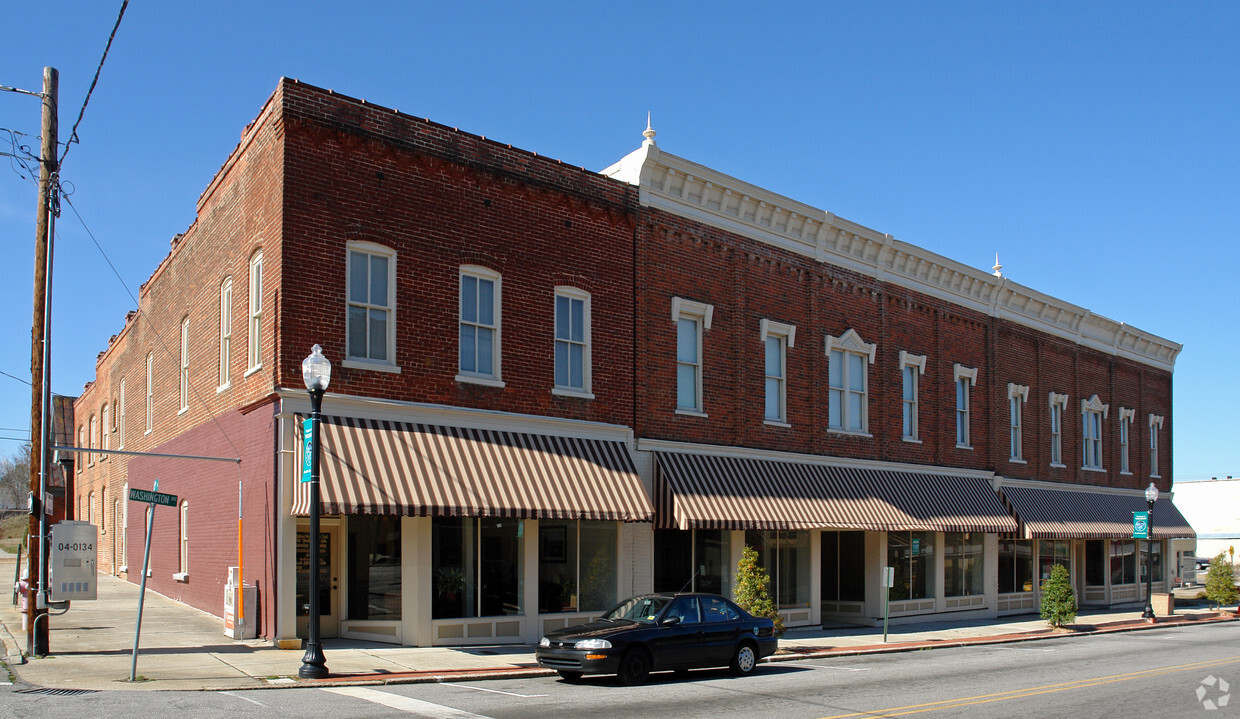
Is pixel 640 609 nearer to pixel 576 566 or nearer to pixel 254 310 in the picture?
pixel 576 566

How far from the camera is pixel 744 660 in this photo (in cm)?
1678

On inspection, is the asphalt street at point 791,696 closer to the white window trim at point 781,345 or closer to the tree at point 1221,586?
the white window trim at point 781,345

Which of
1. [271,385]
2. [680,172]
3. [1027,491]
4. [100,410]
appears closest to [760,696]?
[271,385]

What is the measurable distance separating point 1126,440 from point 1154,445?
322 cm

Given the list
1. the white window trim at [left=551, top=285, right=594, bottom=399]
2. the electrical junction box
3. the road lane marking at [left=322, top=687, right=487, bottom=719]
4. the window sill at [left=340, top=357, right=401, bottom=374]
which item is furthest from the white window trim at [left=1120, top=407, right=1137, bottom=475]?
the electrical junction box

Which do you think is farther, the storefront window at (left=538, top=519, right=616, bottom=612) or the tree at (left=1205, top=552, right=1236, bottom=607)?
the tree at (left=1205, top=552, right=1236, bottom=607)

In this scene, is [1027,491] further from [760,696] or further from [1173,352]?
[760,696]

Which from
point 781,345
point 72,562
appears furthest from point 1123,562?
point 72,562

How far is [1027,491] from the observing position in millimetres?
34250

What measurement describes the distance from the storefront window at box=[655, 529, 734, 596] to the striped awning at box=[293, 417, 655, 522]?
1.95m

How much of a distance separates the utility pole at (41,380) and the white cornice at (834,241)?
1129cm

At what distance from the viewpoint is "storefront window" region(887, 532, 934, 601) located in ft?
93.3

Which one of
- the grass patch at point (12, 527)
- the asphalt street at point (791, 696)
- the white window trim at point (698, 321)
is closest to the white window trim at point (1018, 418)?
the asphalt street at point (791, 696)

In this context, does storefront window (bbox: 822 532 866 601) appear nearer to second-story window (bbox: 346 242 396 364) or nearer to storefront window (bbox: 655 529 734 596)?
storefront window (bbox: 655 529 734 596)
